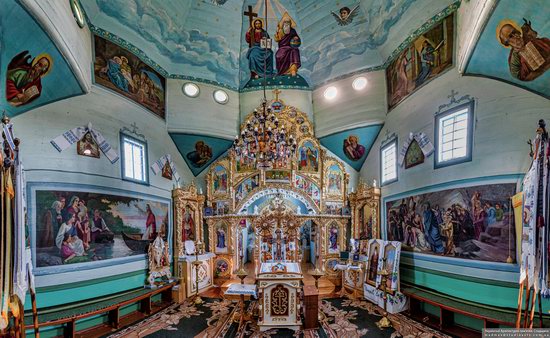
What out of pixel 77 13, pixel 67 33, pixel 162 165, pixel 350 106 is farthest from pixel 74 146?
pixel 350 106

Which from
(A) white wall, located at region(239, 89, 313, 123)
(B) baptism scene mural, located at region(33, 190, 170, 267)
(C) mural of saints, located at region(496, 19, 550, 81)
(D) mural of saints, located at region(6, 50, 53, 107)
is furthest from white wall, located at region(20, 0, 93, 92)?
(C) mural of saints, located at region(496, 19, 550, 81)

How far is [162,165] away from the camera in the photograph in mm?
11141

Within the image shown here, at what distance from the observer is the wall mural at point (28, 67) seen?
5503 mm

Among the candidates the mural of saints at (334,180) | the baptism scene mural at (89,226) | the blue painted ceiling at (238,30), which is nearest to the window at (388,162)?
the mural of saints at (334,180)

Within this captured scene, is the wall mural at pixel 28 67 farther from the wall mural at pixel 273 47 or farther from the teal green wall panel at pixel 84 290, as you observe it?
the wall mural at pixel 273 47

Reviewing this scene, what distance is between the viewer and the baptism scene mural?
7.05 meters

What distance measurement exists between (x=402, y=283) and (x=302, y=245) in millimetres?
8551

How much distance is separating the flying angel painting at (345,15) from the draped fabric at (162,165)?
9030 millimetres

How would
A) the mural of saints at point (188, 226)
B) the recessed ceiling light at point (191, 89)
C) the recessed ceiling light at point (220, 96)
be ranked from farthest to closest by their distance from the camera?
the recessed ceiling light at point (220, 96) → the recessed ceiling light at point (191, 89) → the mural of saints at point (188, 226)

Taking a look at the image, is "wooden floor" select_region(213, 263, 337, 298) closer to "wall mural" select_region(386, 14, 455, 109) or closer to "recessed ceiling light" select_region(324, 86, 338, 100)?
"wall mural" select_region(386, 14, 455, 109)

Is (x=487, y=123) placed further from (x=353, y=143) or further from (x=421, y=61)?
(x=353, y=143)

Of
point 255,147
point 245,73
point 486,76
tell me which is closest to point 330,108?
point 245,73

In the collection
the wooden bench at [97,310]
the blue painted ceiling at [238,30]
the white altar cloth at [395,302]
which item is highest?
the blue painted ceiling at [238,30]

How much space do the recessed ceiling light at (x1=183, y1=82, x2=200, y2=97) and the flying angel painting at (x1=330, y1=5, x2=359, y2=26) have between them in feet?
21.9
